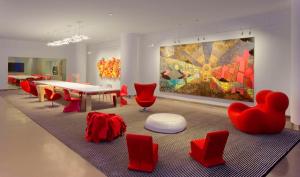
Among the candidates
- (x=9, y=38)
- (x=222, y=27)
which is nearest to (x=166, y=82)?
(x=222, y=27)

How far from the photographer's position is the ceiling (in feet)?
19.7

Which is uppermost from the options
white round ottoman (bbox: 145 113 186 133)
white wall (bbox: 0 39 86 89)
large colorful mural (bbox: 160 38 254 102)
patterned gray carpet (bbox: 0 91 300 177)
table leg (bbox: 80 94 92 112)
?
white wall (bbox: 0 39 86 89)

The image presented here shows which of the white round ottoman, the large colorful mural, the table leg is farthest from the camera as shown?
the large colorful mural

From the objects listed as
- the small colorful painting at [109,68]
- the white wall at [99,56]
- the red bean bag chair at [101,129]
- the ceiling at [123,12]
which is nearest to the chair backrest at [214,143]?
the red bean bag chair at [101,129]

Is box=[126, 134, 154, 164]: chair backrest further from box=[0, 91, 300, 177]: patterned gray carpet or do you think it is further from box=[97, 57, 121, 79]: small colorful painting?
box=[97, 57, 121, 79]: small colorful painting

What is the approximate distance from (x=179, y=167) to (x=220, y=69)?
579 cm

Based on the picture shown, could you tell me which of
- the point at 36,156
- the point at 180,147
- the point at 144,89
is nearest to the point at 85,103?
the point at 144,89

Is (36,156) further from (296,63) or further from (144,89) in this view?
(296,63)

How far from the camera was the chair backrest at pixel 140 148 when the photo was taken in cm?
309

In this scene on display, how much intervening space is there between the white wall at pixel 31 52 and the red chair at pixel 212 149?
13.7m

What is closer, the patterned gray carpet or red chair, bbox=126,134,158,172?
red chair, bbox=126,134,158,172

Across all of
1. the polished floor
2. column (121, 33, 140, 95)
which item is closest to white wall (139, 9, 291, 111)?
column (121, 33, 140, 95)

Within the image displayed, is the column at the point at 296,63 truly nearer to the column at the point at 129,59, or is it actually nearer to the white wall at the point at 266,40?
the white wall at the point at 266,40

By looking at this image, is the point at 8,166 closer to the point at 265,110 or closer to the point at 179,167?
the point at 179,167
